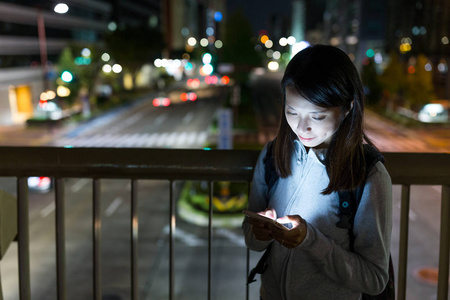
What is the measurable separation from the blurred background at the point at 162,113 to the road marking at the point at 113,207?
0.07m

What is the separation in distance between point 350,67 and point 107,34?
2608 inches

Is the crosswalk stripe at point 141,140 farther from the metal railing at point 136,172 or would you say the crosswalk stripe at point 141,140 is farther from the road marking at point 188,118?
the metal railing at point 136,172

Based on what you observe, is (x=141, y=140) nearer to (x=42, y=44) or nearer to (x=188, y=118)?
(x=188, y=118)

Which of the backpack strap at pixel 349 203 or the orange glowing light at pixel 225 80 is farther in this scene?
the orange glowing light at pixel 225 80

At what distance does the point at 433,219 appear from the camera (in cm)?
1938

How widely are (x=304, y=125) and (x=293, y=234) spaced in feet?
1.32

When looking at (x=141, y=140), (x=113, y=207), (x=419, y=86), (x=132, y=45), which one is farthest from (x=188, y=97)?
(x=113, y=207)

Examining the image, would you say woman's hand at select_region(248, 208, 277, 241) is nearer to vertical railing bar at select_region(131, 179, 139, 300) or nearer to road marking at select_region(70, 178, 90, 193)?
vertical railing bar at select_region(131, 179, 139, 300)

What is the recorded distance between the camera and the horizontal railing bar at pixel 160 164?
2.68 m

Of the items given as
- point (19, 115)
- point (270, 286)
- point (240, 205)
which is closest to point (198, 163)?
point (270, 286)

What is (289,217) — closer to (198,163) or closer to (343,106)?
(343,106)

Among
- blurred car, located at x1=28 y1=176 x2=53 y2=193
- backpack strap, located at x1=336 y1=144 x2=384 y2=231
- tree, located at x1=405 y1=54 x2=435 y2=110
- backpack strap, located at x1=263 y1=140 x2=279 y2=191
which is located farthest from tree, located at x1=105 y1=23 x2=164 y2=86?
backpack strap, located at x1=336 y1=144 x2=384 y2=231

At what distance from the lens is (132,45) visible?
6475 cm

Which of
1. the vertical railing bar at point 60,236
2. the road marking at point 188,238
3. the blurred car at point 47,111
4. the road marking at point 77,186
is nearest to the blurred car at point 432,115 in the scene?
the road marking at point 77,186
